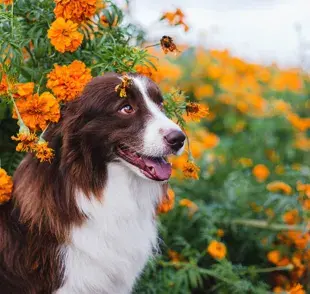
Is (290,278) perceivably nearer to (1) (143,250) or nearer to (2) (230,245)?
(2) (230,245)

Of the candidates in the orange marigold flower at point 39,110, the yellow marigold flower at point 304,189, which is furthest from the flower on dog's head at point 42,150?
the yellow marigold flower at point 304,189

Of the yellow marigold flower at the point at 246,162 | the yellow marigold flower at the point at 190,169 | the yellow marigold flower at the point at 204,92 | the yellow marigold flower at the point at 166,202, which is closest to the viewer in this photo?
the yellow marigold flower at the point at 190,169

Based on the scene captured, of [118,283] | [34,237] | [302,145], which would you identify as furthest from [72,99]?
[302,145]

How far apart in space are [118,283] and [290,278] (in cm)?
170

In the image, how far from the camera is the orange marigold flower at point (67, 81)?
3.05 meters

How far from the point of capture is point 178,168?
15.9 ft

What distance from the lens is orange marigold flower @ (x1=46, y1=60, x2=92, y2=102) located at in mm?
3055

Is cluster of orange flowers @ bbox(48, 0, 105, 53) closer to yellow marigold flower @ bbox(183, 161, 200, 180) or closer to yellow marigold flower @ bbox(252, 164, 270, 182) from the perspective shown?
yellow marigold flower @ bbox(183, 161, 200, 180)

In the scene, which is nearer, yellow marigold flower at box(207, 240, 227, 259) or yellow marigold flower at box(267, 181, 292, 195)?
yellow marigold flower at box(207, 240, 227, 259)

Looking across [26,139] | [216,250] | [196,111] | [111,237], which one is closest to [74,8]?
[26,139]

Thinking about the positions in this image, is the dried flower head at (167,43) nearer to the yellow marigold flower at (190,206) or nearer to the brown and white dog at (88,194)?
the brown and white dog at (88,194)

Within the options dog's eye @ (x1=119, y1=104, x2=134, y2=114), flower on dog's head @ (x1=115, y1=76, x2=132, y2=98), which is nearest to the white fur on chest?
dog's eye @ (x1=119, y1=104, x2=134, y2=114)

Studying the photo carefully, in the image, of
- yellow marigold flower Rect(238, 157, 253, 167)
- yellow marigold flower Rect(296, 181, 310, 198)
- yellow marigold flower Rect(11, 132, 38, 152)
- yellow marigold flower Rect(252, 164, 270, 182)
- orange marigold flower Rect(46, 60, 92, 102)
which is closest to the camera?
yellow marigold flower Rect(11, 132, 38, 152)

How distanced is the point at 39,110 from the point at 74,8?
1.69ft
